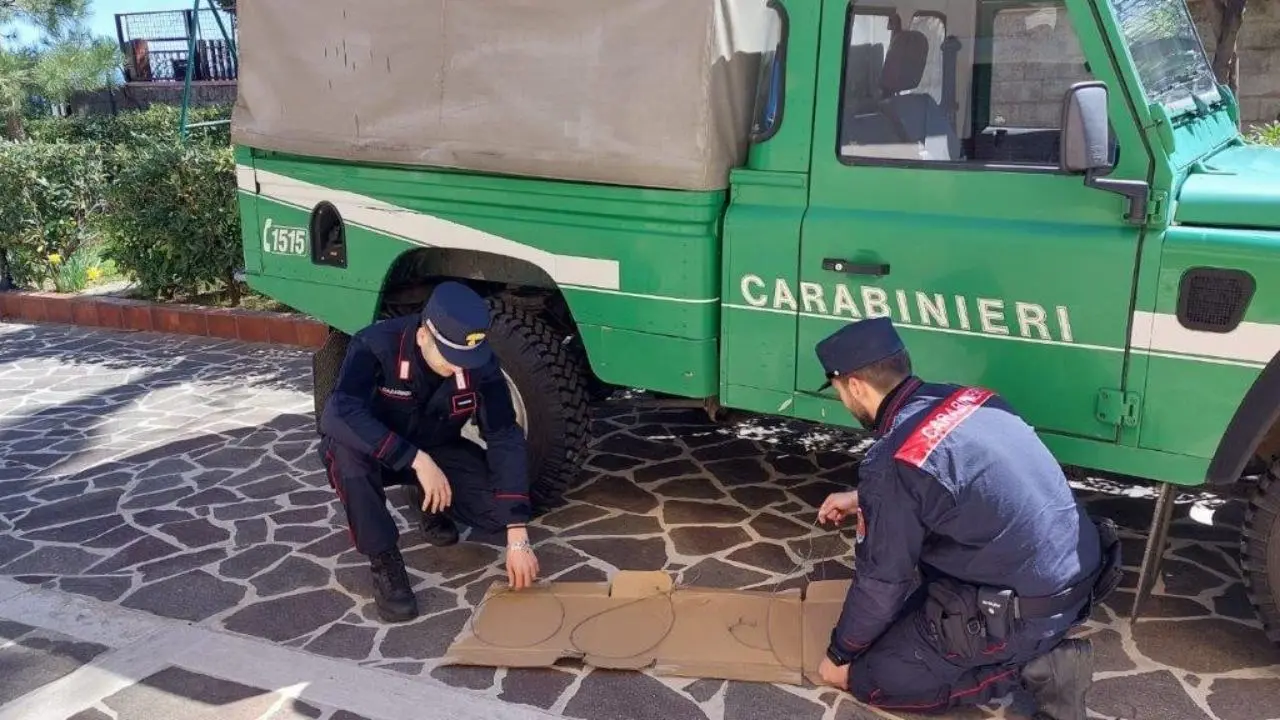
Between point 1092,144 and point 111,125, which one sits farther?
point 111,125

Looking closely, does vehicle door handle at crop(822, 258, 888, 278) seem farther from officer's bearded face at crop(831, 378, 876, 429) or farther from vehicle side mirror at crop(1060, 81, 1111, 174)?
vehicle side mirror at crop(1060, 81, 1111, 174)

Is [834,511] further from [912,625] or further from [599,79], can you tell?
[599,79]

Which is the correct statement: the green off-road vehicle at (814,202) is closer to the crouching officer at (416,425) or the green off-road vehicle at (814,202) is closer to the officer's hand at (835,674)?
the crouching officer at (416,425)

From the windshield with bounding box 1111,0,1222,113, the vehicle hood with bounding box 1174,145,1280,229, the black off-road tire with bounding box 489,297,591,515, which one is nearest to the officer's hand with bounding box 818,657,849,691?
the black off-road tire with bounding box 489,297,591,515

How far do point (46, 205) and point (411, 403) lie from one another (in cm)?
640

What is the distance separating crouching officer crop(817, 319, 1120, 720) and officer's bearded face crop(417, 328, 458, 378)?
1.22 metres

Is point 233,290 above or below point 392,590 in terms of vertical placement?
above

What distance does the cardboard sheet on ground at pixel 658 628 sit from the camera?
10.7 ft

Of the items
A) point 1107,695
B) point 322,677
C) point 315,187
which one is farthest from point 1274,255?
point 315,187

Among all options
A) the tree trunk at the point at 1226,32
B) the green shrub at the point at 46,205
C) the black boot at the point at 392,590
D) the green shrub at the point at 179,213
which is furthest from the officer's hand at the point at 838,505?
the green shrub at the point at 46,205

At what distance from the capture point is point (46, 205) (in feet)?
28.3

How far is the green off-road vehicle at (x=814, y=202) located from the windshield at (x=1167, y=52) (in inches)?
0.6

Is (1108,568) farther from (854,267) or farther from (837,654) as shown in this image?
(854,267)

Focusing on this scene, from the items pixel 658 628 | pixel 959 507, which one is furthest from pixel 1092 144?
pixel 658 628
